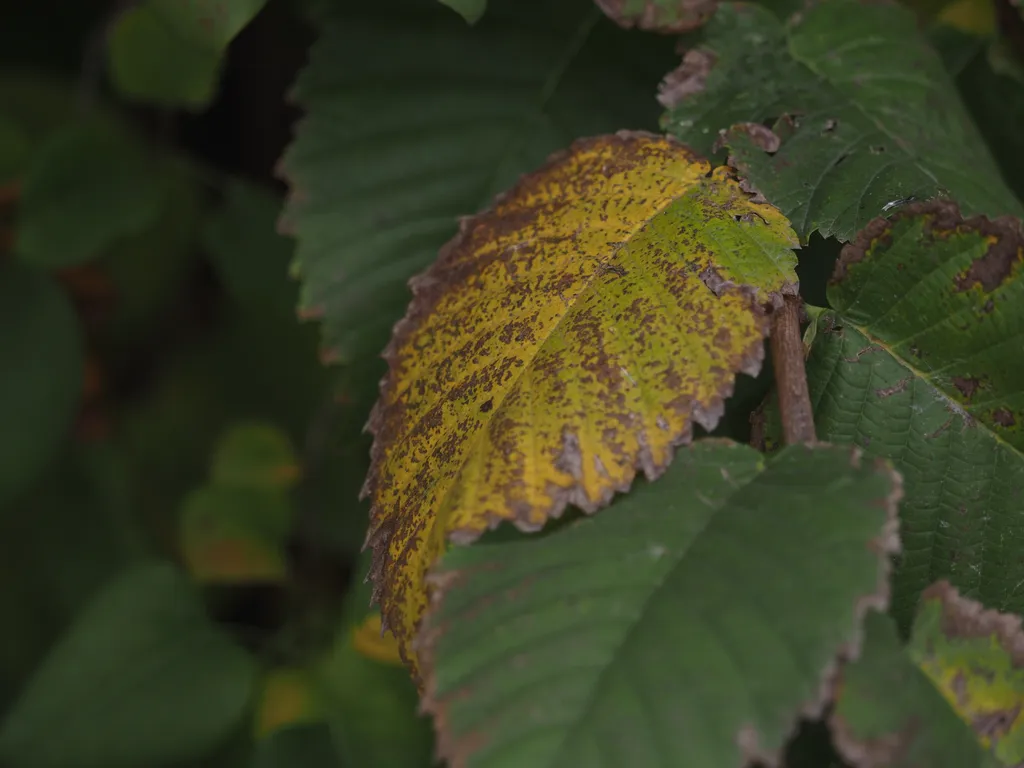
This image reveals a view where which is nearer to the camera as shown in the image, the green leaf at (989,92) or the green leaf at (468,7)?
the green leaf at (468,7)

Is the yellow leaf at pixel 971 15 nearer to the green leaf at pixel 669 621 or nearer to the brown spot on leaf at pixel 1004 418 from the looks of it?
the brown spot on leaf at pixel 1004 418

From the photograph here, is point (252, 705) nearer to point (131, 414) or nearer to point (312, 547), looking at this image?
point (312, 547)

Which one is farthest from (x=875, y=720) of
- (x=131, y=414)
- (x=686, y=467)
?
(x=131, y=414)

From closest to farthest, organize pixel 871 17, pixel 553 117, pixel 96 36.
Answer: pixel 871 17 → pixel 553 117 → pixel 96 36

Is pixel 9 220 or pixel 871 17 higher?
pixel 871 17

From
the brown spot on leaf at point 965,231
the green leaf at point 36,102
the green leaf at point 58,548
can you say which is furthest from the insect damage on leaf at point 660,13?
the green leaf at point 58,548

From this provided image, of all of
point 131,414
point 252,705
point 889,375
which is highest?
point 889,375

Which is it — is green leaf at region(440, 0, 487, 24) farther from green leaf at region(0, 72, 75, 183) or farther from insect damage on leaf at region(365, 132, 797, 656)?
green leaf at region(0, 72, 75, 183)
